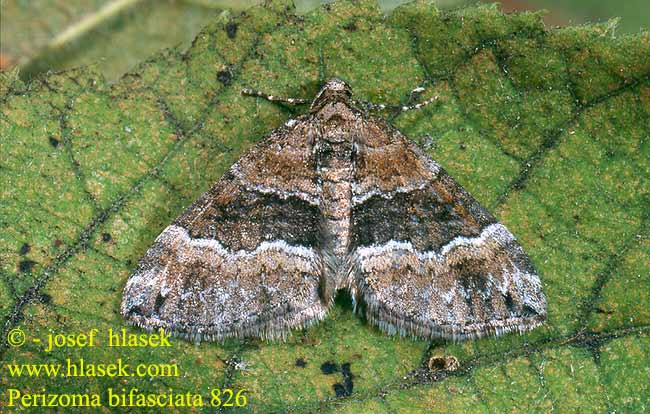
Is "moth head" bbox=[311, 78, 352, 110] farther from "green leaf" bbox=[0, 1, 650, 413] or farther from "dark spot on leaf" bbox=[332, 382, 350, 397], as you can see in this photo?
"dark spot on leaf" bbox=[332, 382, 350, 397]

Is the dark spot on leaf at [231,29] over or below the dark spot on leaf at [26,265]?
over

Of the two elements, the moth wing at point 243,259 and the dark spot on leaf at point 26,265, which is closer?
the moth wing at point 243,259

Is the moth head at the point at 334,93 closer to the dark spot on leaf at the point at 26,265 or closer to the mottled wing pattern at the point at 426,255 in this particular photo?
the mottled wing pattern at the point at 426,255

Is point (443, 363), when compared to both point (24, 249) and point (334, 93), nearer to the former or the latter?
point (334, 93)

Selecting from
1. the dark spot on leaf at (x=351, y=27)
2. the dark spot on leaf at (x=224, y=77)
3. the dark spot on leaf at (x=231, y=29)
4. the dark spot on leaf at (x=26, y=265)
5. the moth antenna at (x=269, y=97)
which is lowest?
the dark spot on leaf at (x=26, y=265)

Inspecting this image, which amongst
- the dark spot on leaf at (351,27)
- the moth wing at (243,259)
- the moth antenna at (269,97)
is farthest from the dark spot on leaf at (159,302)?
the dark spot on leaf at (351,27)

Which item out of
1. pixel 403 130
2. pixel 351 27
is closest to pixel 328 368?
pixel 403 130

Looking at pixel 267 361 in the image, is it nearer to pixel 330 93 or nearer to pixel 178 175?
pixel 178 175

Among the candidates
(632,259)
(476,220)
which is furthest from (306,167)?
(632,259)
